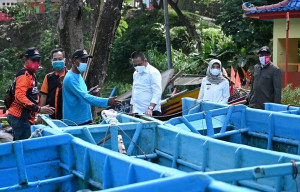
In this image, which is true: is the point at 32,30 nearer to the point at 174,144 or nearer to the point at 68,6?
the point at 68,6

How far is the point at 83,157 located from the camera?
213 inches

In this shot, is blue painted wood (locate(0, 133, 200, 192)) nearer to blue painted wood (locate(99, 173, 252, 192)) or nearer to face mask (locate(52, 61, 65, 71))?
blue painted wood (locate(99, 173, 252, 192))

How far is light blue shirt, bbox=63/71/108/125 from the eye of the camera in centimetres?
740

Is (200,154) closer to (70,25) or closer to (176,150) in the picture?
(176,150)

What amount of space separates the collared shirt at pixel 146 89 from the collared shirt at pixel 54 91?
127 centimetres

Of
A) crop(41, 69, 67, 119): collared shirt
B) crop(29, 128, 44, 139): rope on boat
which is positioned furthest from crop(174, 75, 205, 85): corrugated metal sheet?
crop(29, 128, 44, 139): rope on boat

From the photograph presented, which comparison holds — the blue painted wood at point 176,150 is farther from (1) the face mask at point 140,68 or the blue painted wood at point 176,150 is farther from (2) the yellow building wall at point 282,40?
(2) the yellow building wall at point 282,40

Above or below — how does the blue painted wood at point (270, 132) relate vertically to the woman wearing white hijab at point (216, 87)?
below

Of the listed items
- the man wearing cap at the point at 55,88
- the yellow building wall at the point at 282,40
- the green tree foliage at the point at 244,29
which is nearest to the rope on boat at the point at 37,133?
the man wearing cap at the point at 55,88

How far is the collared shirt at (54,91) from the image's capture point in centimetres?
813

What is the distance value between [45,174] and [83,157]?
64 cm

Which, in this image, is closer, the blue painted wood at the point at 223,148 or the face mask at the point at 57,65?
the blue painted wood at the point at 223,148

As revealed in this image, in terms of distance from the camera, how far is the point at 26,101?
7.28 metres

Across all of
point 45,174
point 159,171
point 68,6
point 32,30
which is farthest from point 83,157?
point 32,30
